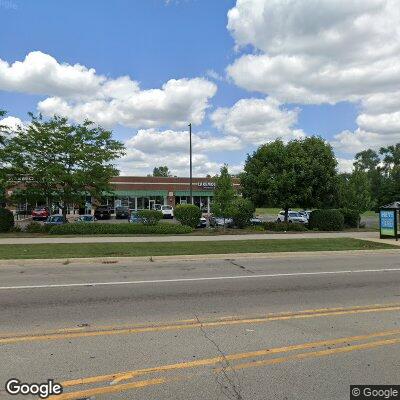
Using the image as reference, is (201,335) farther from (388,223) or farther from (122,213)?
(122,213)

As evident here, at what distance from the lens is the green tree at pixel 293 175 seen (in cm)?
2739

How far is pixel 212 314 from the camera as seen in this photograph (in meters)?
7.14

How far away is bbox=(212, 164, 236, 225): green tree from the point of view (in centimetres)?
2580

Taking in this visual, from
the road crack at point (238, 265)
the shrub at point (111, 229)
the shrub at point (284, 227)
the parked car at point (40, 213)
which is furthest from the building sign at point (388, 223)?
the parked car at point (40, 213)

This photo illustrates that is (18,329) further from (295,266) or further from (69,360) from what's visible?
(295,266)

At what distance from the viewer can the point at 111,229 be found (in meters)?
23.5

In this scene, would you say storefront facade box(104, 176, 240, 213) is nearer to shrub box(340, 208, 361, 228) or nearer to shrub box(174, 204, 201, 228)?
shrub box(340, 208, 361, 228)

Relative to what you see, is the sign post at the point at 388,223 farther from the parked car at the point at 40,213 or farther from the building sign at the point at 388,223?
the parked car at the point at 40,213

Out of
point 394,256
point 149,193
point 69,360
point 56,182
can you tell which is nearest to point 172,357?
point 69,360

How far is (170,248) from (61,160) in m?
11.5

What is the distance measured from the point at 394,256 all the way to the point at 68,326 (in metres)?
13.2

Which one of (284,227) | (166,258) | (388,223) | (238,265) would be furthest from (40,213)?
(238,265)

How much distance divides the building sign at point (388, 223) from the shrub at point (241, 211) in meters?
7.83

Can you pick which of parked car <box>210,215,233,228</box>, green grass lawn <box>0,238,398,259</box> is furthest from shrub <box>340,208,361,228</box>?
green grass lawn <box>0,238,398,259</box>
